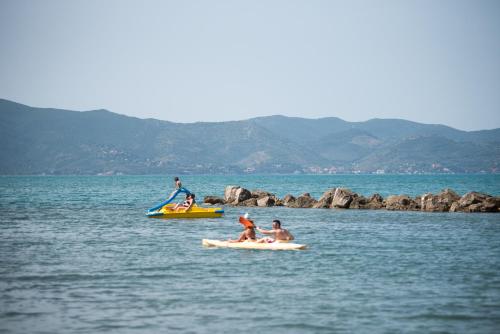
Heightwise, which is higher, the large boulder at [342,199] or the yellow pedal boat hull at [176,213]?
the large boulder at [342,199]

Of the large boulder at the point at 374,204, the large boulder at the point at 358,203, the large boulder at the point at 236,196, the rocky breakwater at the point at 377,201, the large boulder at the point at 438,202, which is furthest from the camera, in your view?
the large boulder at the point at 236,196

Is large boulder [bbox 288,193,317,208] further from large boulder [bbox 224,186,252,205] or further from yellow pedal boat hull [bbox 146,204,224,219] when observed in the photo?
yellow pedal boat hull [bbox 146,204,224,219]

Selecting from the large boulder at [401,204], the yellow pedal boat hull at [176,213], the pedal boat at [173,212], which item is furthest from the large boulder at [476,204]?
the yellow pedal boat hull at [176,213]

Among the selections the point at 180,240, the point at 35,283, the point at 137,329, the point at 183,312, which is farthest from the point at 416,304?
the point at 180,240

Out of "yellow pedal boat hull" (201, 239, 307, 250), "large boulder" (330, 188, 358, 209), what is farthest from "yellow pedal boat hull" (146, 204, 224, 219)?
"yellow pedal boat hull" (201, 239, 307, 250)

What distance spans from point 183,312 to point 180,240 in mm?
15171

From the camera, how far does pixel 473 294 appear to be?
19.1m

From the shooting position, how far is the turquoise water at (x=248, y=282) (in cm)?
1617

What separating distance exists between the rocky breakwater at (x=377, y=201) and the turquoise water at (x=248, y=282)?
1278 centimetres

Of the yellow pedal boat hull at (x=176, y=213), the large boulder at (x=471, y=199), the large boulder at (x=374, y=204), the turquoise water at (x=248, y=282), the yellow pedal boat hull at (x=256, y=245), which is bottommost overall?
the turquoise water at (x=248, y=282)

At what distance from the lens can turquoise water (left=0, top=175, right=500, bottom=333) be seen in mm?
16172

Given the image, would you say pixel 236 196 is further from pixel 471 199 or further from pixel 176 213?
pixel 471 199

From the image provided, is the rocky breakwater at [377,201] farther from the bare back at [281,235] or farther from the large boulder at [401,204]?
the bare back at [281,235]

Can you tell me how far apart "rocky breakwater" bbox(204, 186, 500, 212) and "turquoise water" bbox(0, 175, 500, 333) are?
12.8m
